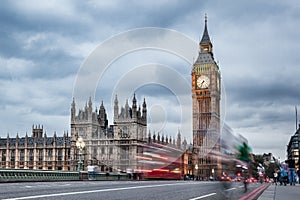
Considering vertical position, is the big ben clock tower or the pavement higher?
the big ben clock tower

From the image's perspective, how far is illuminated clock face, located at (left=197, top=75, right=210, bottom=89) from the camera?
162000mm

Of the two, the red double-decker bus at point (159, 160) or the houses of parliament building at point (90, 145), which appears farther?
the houses of parliament building at point (90, 145)

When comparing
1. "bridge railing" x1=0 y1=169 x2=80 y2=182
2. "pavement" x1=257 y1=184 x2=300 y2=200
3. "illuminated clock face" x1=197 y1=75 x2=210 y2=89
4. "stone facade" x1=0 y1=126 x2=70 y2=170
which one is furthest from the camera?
"illuminated clock face" x1=197 y1=75 x2=210 y2=89

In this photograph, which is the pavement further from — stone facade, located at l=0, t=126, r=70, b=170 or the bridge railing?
stone facade, located at l=0, t=126, r=70, b=170

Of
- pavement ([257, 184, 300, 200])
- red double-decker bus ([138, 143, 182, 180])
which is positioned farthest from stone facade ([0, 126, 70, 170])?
pavement ([257, 184, 300, 200])

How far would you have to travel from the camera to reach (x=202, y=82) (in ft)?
531

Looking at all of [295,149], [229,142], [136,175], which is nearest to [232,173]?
[229,142]

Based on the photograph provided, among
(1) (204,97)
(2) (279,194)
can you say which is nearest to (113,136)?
(1) (204,97)

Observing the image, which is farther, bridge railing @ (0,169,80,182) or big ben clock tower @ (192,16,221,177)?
big ben clock tower @ (192,16,221,177)

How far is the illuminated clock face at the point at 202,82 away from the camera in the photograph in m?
162

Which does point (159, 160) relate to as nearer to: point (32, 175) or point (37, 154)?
point (32, 175)

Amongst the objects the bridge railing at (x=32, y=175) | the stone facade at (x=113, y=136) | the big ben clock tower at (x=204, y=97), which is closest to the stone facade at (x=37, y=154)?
the stone facade at (x=113, y=136)

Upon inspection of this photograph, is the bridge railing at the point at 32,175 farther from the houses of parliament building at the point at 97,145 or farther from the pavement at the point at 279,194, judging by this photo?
the houses of parliament building at the point at 97,145

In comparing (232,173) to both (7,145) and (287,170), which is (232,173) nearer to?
(287,170)
